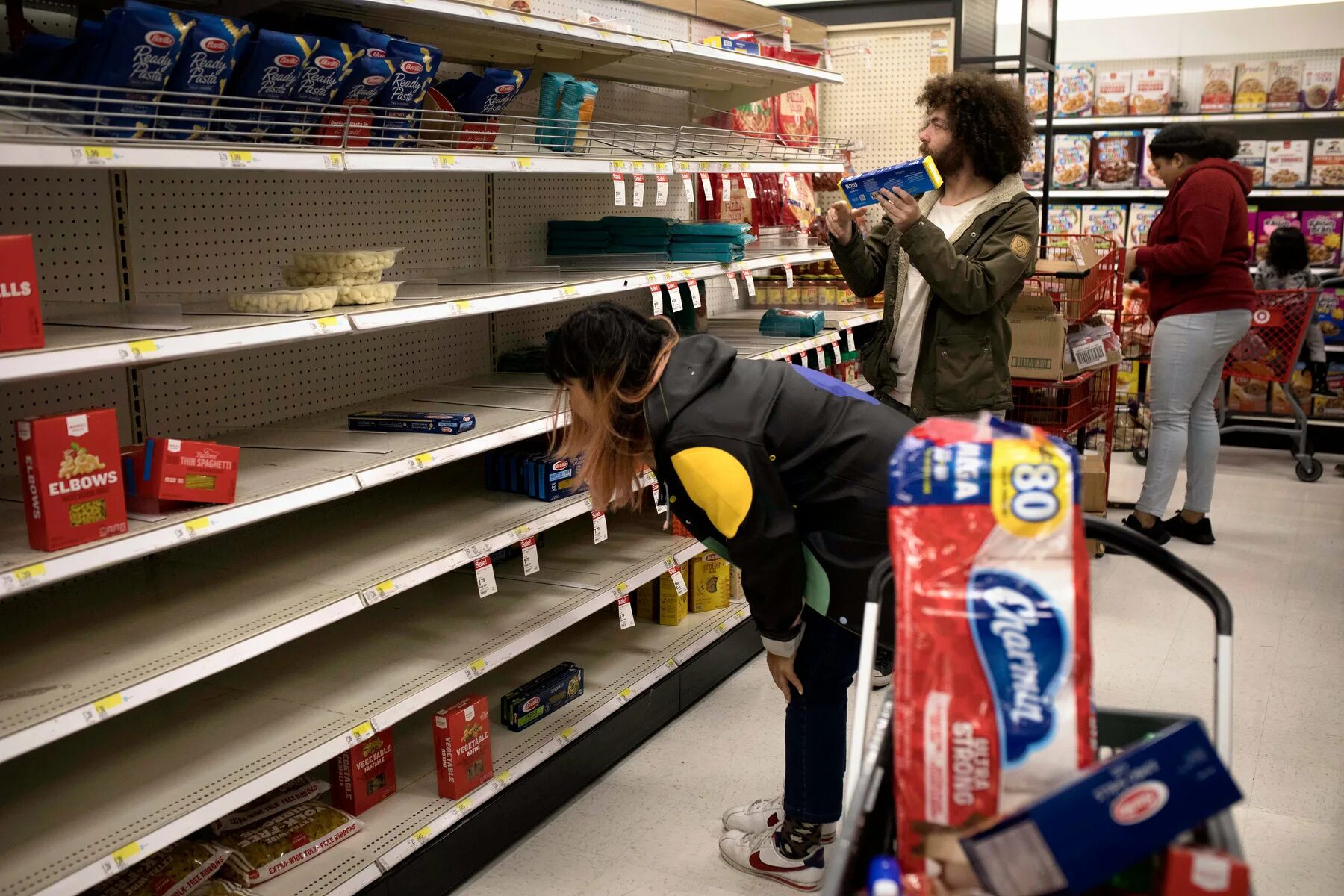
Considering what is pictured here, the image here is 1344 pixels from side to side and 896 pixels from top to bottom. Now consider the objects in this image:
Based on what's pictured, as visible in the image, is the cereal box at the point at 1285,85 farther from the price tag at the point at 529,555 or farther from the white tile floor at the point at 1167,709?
the price tag at the point at 529,555

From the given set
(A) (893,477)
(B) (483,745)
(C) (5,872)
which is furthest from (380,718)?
(A) (893,477)

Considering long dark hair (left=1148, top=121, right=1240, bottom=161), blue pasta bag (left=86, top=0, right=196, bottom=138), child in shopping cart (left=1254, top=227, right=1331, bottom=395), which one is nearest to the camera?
blue pasta bag (left=86, top=0, right=196, bottom=138)

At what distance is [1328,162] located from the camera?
23.7 feet

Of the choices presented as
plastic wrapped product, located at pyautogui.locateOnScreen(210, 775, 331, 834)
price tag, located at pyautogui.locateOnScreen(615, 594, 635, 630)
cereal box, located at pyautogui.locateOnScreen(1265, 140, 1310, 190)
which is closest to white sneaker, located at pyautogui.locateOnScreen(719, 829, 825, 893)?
price tag, located at pyautogui.locateOnScreen(615, 594, 635, 630)

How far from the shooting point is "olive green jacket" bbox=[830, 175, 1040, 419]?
3279 millimetres

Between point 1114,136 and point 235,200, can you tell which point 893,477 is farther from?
point 1114,136

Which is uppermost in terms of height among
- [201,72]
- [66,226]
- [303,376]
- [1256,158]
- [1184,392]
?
[1256,158]

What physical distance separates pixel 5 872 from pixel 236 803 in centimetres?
40

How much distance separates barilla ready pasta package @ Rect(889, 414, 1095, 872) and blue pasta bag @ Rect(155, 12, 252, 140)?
4.96 ft

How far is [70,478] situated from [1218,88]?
7571 mm

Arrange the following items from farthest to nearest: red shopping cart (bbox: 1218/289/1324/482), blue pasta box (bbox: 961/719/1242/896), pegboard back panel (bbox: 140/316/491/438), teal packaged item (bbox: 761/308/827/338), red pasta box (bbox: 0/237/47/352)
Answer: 1. red shopping cart (bbox: 1218/289/1324/482)
2. teal packaged item (bbox: 761/308/827/338)
3. pegboard back panel (bbox: 140/316/491/438)
4. red pasta box (bbox: 0/237/47/352)
5. blue pasta box (bbox: 961/719/1242/896)

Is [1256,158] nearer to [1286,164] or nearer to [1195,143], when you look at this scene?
[1286,164]

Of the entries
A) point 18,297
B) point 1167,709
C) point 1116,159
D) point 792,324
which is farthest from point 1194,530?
point 18,297

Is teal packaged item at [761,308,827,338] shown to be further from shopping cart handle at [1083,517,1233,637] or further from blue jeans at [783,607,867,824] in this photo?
shopping cart handle at [1083,517,1233,637]
